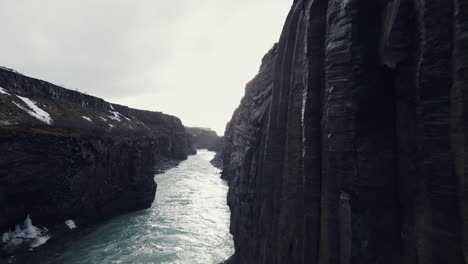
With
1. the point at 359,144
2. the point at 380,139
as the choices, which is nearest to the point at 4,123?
the point at 359,144

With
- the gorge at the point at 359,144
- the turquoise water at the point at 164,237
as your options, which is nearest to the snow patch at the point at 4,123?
the gorge at the point at 359,144

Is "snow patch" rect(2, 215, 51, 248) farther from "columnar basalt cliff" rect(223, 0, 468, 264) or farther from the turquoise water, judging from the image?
"columnar basalt cliff" rect(223, 0, 468, 264)

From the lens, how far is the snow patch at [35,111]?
38.3 m

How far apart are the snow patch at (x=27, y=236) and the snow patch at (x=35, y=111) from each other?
19281 mm

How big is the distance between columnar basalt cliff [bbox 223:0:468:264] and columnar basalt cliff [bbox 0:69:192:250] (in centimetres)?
3175

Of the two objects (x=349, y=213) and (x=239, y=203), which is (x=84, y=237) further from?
(x=349, y=213)

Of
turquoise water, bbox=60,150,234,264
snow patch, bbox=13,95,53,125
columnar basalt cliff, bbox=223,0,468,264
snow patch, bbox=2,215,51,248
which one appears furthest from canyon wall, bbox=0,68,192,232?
columnar basalt cliff, bbox=223,0,468,264

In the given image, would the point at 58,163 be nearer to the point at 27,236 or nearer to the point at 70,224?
the point at 70,224

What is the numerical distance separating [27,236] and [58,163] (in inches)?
379

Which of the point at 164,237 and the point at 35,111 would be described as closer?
the point at 164,237

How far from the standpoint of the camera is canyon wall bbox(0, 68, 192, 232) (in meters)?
26.9

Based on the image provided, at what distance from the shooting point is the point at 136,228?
119 feet

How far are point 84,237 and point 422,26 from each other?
4177 centimetres

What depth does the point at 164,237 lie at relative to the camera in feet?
108
